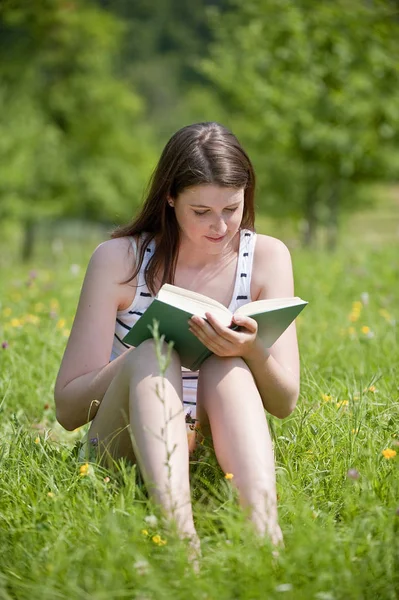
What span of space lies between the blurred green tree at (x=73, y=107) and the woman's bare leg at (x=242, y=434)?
730 inches

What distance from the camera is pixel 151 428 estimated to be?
6.60 feet

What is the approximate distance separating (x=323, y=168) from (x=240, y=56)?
10.9ft

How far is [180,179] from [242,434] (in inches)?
33.0

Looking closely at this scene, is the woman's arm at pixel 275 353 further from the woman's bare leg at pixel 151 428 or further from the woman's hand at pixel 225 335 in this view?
the woman's bare leg at pixel 151 428

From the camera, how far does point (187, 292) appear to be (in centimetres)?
219

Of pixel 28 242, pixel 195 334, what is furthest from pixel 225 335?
pixel 28 242

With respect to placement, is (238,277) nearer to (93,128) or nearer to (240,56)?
(240,56)

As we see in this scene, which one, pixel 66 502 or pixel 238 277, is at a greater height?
pixel 238 277

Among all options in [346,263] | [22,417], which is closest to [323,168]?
[346,263]

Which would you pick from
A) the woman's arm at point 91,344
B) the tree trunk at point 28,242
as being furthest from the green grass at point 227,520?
the tree trunk at point 28,242

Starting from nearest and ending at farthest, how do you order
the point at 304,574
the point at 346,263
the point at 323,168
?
the point at 304,574
the point at 346,263
the point at 323,168

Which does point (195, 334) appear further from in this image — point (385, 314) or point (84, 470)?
point (385, 314)

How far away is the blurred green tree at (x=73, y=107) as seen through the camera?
21.3 metres

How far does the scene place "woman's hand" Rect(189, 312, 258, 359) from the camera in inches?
83.2
